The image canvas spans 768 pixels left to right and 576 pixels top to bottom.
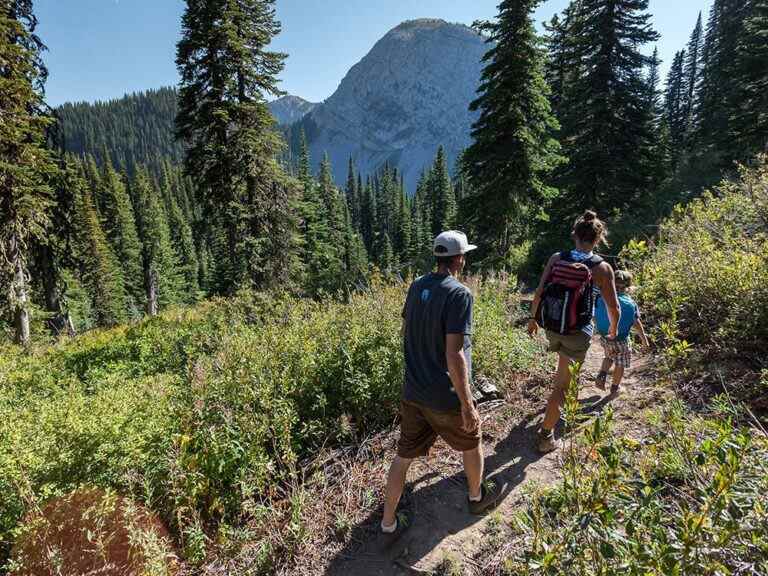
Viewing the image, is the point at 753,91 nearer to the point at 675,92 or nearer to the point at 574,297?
the point at 574,297

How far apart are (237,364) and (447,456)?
250 cm

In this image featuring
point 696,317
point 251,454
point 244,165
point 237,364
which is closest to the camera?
point 251,454

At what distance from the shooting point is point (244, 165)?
14.1m

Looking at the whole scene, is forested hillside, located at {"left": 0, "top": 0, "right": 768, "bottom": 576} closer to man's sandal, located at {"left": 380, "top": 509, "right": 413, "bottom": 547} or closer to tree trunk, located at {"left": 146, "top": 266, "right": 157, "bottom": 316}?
man's sandal, located at {"left": 380, "top": 509, "right": 413, "bottom": 547}

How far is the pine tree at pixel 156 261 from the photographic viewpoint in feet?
167

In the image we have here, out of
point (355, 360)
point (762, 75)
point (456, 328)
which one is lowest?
point (355, 360)

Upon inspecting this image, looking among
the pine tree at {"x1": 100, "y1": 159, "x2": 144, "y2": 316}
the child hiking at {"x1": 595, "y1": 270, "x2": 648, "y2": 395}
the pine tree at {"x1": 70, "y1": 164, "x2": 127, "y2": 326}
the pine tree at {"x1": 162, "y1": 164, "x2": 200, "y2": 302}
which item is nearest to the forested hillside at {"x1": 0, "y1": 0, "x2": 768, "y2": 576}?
the child hiking at {"x1": 595, "y1": 270, "x2": 648, "y2": 395}

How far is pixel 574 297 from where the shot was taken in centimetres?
356

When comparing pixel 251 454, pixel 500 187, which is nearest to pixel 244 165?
pixel 500 187

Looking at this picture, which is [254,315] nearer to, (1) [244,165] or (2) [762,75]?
(1) [244,165]

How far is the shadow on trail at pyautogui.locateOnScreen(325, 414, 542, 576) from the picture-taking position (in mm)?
3066

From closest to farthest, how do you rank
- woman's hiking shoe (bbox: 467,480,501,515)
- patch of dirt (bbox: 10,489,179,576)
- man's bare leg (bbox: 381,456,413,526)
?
patch of dirt (bbox: 10,489,179,576) → man's bare leg (bbox: 381,456,413,526) → woman's hiking shoe (bbox: 467,480,501,515)

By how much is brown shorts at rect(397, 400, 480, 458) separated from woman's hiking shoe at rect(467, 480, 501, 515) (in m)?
0.54

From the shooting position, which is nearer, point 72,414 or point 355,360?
point 72,414
